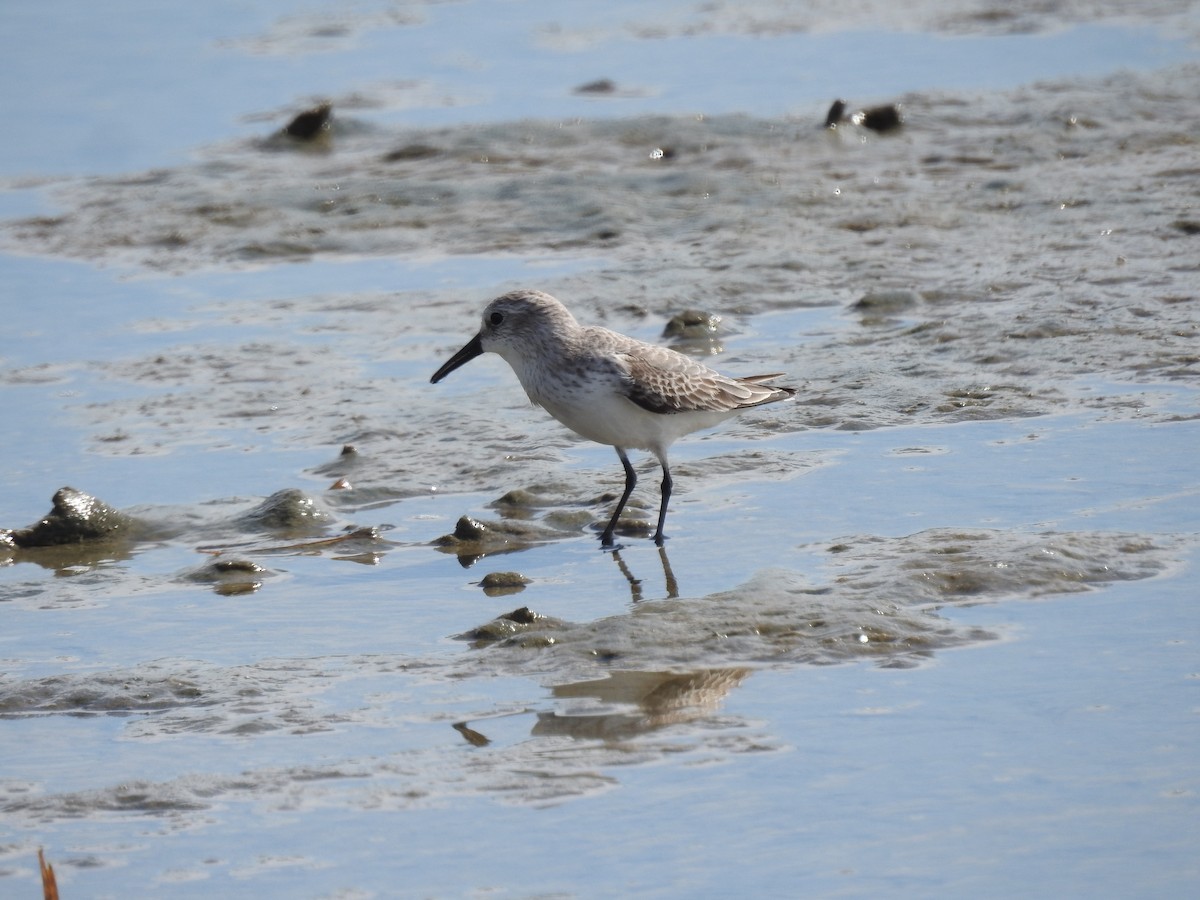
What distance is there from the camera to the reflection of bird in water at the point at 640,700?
226 inches

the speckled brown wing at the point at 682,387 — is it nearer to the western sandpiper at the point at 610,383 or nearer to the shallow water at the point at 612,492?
the western sandpiper at the point at 610,383

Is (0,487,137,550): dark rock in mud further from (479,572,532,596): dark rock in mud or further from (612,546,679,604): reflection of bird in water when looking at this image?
(612,546,679,604): reflection of bird in water

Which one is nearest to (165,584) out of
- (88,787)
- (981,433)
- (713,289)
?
(88,787)

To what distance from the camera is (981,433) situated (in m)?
8.75

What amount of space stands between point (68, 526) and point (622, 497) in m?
2.59

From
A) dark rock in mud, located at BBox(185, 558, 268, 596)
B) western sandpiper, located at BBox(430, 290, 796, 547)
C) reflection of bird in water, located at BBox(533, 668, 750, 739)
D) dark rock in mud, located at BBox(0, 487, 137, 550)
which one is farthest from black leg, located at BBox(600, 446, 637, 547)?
dark rock in mud, located at BBox(0, 487, 137, 550)

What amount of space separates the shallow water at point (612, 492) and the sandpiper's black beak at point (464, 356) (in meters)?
0.39

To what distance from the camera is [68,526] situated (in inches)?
317

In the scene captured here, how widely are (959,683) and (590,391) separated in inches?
107

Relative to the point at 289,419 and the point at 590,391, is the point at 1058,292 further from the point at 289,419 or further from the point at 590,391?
the point at 289,419

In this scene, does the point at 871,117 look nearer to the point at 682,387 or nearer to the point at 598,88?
the point at 598,88

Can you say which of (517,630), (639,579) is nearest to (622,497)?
(639,579)

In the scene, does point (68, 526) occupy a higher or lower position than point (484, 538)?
higher

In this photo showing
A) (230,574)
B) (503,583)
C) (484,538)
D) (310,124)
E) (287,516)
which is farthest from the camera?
(310,124)
